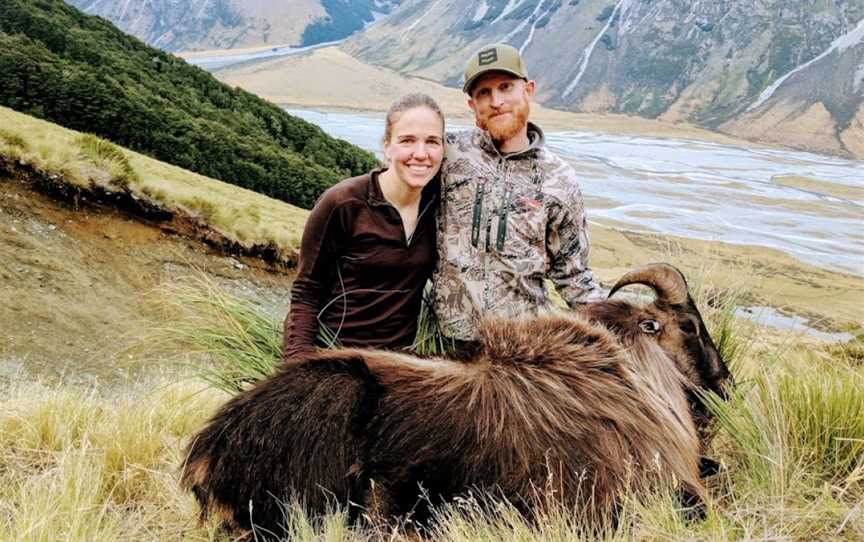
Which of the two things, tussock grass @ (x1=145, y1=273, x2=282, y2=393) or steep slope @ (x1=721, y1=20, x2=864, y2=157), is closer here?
tussock grass @ (x1=145, y1=273, x2=282, y2=393)

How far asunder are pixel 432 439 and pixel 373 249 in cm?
116

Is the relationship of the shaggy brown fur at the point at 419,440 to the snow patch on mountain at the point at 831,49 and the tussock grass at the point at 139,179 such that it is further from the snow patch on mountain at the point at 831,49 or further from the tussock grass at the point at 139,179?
the snow patch on mountain at the point at 831,49

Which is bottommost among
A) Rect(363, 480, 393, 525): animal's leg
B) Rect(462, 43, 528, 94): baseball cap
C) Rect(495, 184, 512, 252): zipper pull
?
Rect(363, 480, 393, 525): animal's leg

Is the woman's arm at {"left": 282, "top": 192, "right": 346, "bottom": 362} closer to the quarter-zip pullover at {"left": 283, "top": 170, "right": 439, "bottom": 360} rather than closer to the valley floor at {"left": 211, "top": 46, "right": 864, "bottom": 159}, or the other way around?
the quarter-zip pullover at {"left": 283, "top": 170, "right": 439, "bottom": 360}

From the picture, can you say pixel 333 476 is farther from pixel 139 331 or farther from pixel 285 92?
pixel 285 92

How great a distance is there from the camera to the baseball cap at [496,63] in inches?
144

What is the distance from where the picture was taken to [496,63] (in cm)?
365

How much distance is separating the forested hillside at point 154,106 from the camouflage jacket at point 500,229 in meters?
16.2

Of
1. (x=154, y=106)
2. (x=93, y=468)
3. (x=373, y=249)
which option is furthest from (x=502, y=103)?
(x=154, y=106)

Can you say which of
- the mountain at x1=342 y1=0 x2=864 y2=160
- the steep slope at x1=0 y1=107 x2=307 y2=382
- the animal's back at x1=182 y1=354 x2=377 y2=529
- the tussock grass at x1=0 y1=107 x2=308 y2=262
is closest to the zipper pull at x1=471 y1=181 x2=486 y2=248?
the animal's back at x1=182 y1=354 x2=377 y2=529

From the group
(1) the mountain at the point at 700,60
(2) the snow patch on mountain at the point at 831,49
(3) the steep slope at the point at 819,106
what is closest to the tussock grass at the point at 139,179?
(3) the steep slope at the point at 819,106

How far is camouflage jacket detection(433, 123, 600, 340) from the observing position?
12.3 feet

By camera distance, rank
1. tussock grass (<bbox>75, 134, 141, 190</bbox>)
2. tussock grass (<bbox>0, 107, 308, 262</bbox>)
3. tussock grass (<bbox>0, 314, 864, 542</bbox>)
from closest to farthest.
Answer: tussock grass (<bbox>0, 314, 864, 542</bbox>), tussock grass (<bbox>0, 107, 308, 262</bbox>), tussock grass (<bbox>75, 134, 141, 190</bbox>)

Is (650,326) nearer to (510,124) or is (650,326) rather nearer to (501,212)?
(501,212)
